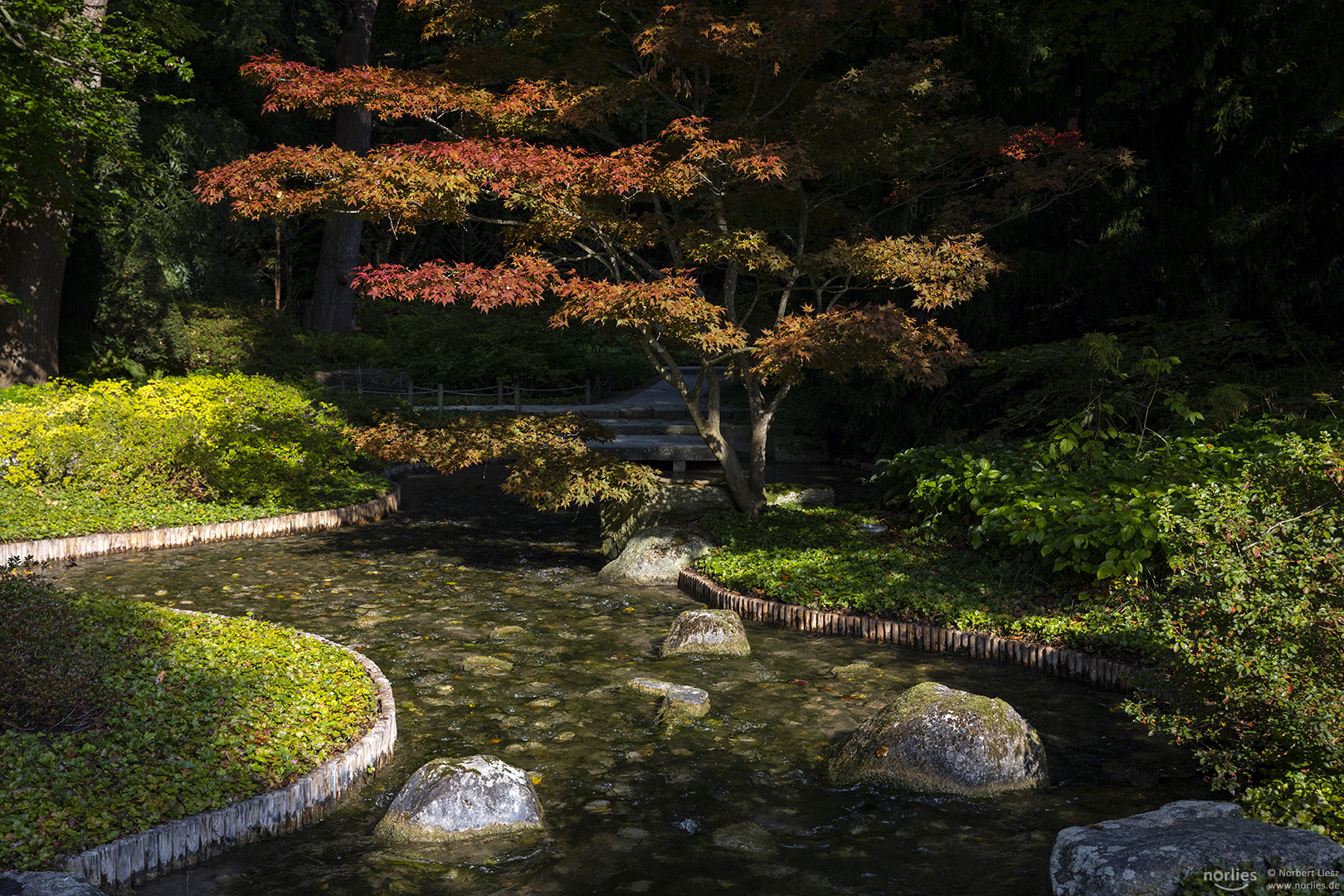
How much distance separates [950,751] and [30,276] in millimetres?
17155

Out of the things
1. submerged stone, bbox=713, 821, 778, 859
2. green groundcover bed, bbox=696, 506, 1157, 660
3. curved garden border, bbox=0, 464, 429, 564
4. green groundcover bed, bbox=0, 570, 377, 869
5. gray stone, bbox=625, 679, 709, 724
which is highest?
green groundcover bed, bbox=696, 506, 1157, 660

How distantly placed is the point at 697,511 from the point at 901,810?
6760mm

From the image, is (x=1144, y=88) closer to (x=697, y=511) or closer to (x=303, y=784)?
(x=697, y=511)

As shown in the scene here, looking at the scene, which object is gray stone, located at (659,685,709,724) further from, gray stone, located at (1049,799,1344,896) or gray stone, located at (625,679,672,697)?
gray stone, located at (1049,799,1344,896)

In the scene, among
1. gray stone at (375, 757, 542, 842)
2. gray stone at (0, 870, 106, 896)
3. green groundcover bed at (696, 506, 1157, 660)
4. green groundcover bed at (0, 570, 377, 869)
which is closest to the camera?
gray stone at (0, 870, 106, 896)

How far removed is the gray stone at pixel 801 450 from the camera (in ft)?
61.8

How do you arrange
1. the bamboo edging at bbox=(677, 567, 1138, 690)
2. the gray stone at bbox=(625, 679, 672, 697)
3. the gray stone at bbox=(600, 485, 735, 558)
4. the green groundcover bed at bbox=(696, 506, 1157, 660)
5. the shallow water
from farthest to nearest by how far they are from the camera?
the gray stone at bbox=(600, 485, 735, 558) → the green groundcover bed at bbox=(696, 506, 1157, 660) → the bamboo edging at bbox=(677, 567, 1138, 690) → the gray stone at bbox=(625, 679, 672, 697) → the shallow water

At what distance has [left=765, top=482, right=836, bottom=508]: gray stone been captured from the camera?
12172mm

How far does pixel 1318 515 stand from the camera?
4926 millimetres

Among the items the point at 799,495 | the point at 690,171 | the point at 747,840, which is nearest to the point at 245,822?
the point at 747,840

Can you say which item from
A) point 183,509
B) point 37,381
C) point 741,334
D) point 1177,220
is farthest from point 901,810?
point 37,381

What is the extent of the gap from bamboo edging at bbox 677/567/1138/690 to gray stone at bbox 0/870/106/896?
5.59m

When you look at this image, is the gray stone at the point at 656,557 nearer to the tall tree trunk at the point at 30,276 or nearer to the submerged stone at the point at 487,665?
the submerged stone at the point at 487,665

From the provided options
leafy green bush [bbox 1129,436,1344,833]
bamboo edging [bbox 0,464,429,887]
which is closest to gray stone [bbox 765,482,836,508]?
bamboo edging [bbox 0,464,429,887]
